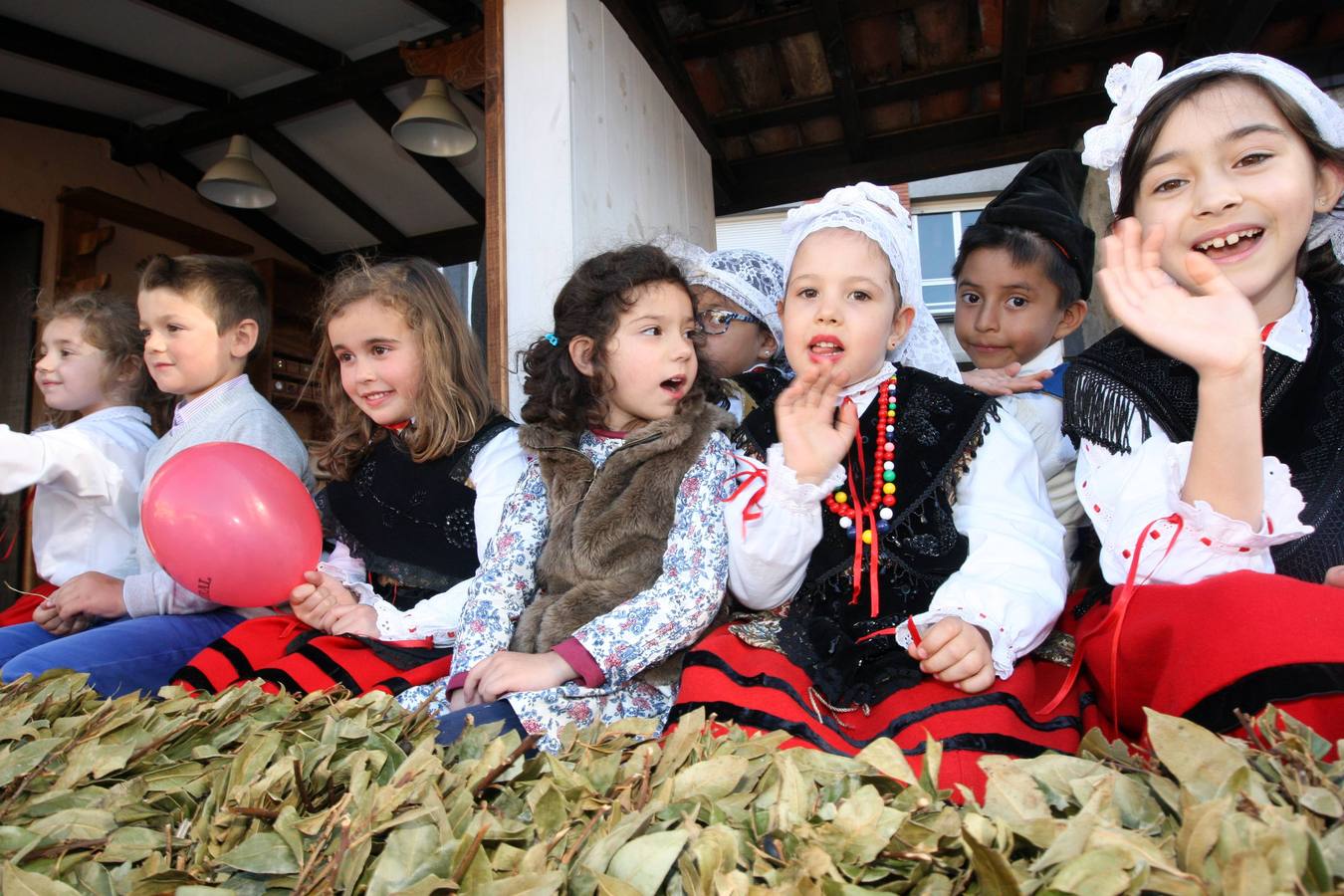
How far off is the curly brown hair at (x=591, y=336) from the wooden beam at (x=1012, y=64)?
2.21 meters

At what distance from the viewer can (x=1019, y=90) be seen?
381 cm

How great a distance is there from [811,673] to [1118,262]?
2.58 feet

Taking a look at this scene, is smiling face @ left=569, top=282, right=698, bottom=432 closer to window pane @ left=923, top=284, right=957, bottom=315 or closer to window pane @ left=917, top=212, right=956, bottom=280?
window pane @ left=917, top=212, right=956, bottom=280

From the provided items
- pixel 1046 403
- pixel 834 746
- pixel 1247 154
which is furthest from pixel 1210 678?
pixel 1046 403

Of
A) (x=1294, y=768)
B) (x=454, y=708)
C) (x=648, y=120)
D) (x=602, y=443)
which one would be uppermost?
(x=648, y=120)

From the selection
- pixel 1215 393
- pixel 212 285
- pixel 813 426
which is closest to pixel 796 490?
pixel 813 426

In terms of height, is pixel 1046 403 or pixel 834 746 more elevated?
pixel 1046 403

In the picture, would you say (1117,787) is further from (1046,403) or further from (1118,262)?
(1046,403)

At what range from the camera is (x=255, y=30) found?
4184 mm

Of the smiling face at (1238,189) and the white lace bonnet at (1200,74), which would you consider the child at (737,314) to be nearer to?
the white lace bonnet at (1200,74)

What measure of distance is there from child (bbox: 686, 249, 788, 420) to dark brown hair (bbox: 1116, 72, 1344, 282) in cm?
83

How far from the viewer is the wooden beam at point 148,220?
5.17 meters

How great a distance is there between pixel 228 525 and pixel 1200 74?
1.98m

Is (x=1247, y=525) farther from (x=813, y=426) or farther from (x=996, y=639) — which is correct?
(x=813, y=426)
